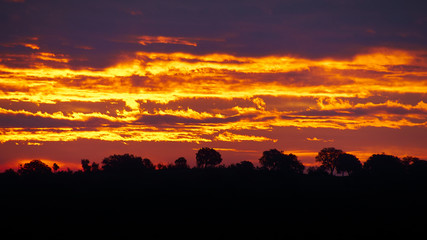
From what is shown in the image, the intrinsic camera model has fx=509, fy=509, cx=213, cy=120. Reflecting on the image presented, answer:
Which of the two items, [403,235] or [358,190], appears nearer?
[403,235]

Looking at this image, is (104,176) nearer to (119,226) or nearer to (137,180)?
(137,180)

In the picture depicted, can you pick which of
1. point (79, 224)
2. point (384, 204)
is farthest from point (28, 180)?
point (384, 204)

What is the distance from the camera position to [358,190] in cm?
12181

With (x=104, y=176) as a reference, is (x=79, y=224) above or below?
below

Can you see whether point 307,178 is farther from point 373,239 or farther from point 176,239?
point 176,239

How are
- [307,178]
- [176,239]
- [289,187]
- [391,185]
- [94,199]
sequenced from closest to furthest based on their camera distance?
1. [176,239]
2. [94,199]
3. [289,187]
4. [391,185]
5. [307,178]

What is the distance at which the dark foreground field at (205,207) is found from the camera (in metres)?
85.6

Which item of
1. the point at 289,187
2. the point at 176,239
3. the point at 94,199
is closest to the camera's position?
the point at 176,239

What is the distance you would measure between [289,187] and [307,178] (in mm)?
22649

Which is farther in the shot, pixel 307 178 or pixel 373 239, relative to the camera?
pixel 307 178

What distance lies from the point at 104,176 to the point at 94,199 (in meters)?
27.4

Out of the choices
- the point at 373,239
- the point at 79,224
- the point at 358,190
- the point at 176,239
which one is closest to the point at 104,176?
the point at 79,224

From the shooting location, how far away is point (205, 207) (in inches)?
3888

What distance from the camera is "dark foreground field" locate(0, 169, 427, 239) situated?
85.6m
